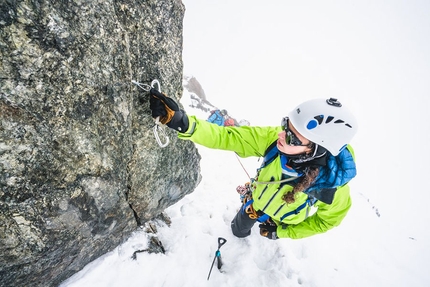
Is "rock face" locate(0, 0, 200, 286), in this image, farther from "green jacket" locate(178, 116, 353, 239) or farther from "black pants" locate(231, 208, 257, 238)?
"black pants" locate(231, 208, 257, 238)

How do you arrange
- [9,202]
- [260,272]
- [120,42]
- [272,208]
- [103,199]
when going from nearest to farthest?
[9,202], [120,42], [103,199], [272,208], [260,272]

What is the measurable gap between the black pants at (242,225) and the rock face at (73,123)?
2411mm

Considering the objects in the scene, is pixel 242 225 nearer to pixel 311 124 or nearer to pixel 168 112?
pixel 311 124

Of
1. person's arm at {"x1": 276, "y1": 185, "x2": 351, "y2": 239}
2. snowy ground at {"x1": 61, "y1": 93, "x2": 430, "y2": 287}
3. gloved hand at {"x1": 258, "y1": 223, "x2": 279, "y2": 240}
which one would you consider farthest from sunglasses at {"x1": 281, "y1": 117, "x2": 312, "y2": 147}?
snowy ground at {"x1": 61, "y1": 93, "x2": 430, "y2": 287}

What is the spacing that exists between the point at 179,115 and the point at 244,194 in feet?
10.3

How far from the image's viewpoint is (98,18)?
1872 millimetres

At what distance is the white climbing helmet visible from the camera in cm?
267

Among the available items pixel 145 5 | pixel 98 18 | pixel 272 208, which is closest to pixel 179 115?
pixel 98 18

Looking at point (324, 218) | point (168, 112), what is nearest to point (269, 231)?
point (324, 218)

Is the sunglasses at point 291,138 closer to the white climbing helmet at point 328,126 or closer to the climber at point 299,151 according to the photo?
the climber at point 299,151

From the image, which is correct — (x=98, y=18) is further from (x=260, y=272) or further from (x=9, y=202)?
(x=260, y=272)

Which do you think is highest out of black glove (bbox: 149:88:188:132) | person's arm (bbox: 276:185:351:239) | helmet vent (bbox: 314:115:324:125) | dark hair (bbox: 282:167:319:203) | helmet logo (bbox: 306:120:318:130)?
black glove (bbox: 149:88:188:132)

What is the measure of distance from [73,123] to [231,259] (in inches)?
158

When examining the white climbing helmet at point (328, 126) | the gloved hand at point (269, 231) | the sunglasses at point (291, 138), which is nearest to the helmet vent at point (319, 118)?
the white climbing helmet at point (328, 126)
